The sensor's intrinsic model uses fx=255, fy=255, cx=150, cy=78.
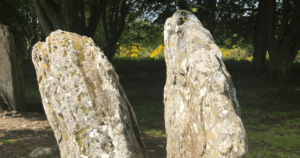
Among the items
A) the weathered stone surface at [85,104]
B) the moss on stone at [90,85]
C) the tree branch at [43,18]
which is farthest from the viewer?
the tree branch at [43,18]

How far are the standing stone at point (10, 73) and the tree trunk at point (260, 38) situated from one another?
10.7 metres

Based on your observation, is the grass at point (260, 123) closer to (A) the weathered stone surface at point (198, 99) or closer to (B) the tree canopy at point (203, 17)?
(B) the tree canopy at point (203, 17)

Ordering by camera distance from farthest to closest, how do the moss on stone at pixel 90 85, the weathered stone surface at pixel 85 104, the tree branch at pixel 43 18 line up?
the tree branch at pixel 43 18 → the moss on stone at pixel 90 85 → the weathered stone surface at pixel 85 104

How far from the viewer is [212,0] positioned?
1145 cm

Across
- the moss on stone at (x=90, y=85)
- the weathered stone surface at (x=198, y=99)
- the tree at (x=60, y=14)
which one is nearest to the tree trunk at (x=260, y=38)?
the tree at (x=60, y=14)

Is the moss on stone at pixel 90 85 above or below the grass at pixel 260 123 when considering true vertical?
above

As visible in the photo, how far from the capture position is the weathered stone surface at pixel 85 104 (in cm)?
227

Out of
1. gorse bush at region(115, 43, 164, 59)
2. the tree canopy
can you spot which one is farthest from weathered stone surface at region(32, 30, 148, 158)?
gorse bush at region(115, 43, 164, 59)

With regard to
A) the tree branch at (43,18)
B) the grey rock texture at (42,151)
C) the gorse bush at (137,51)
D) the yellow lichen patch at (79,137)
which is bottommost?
the grey rock texture at (42,151)

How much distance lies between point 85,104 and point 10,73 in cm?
584

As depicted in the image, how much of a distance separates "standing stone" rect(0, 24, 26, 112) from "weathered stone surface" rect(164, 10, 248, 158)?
222 inches

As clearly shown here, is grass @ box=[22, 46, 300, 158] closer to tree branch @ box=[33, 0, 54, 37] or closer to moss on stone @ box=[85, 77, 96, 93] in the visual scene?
moss on stone @ box=[85, 77, 96, 93]

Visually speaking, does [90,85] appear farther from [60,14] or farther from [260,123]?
[260,123]

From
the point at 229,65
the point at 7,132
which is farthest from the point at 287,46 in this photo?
the point at 7,132
